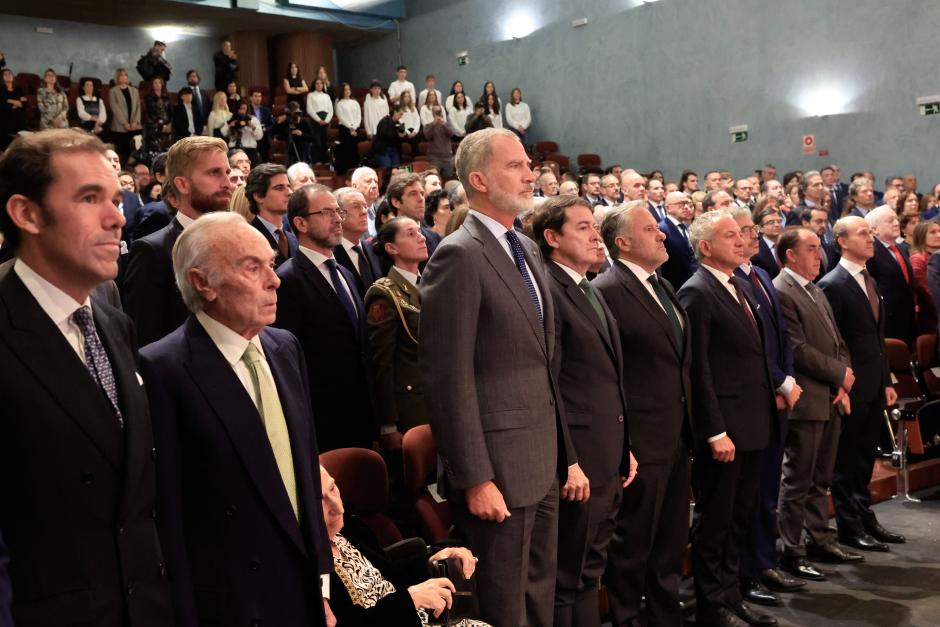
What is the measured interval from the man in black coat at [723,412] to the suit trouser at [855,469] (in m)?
1.01

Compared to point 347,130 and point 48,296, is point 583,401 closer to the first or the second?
point 48,296

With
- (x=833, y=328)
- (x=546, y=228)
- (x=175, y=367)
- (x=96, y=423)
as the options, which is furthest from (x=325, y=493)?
(x=833, y=328)

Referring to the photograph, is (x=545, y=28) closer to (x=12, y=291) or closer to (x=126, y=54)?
(x=126, y=54)

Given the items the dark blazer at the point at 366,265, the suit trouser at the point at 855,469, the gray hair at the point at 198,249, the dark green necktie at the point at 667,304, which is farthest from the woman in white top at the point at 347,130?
the gray hair at the point at 198,249

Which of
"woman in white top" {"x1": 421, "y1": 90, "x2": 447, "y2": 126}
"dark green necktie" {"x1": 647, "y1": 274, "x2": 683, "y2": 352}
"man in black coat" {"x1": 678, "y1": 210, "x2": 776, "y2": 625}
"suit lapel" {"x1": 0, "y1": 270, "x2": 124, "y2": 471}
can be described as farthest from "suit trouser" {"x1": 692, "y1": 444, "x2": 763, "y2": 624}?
"woman in white top" {"x1": 421, "y1": 90, "x2": 447, "y2": 126}

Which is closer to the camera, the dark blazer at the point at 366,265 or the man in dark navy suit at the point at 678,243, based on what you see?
the dark blazer at the point at 366,265

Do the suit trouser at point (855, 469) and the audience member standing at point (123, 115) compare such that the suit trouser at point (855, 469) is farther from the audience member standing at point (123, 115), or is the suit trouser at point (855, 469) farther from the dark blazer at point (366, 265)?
the audience member standing at point (123, 115)

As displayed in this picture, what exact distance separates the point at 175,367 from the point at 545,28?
1388cm

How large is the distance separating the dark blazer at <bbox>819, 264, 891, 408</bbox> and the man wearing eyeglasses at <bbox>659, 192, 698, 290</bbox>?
1.30m

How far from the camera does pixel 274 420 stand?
1.92 metres

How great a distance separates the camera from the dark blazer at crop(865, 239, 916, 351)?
5.80 m

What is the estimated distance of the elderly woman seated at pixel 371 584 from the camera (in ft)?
6.99

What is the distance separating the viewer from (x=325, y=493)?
6.99 ft

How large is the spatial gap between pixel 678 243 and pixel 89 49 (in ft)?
38.0
